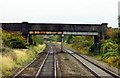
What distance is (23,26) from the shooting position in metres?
64.9

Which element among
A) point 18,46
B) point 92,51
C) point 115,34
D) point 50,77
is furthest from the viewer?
point 92,51

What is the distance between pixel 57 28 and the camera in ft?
217

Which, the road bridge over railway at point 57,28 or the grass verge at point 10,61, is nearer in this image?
the grass verge at point 10,61

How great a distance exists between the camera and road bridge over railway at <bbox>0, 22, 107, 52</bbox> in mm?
65125

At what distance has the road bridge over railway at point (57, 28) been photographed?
2564 inches

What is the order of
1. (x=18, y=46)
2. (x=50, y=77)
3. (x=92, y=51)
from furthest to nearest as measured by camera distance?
(x=92, y=51), (x=18, y=46), (x=50, y=77)

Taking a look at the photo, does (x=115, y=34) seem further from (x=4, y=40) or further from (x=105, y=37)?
(x=105, y=37)

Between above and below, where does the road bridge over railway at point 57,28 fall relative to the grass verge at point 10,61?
above

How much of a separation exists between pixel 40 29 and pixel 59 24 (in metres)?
3.76

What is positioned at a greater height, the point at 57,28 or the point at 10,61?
the point at 57,28

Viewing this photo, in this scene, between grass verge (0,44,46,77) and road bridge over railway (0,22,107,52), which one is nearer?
grass verge (0,44,46,77)

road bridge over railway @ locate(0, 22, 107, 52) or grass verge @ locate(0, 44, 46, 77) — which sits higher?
road bridge over railway @ locate(0, 22, 107, 52)

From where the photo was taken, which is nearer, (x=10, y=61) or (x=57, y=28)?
(x=10, y=61)

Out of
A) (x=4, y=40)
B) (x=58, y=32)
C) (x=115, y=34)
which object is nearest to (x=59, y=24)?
(x=58, y=32)
